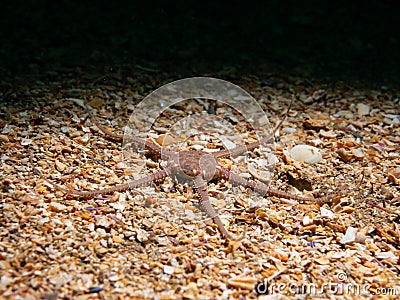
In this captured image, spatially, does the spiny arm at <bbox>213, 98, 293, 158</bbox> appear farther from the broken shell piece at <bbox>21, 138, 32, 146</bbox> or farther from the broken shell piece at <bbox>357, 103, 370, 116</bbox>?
the broken shell piece at <bbox>21, 138, 32, 146</bbox>

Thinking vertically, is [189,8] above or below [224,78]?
above

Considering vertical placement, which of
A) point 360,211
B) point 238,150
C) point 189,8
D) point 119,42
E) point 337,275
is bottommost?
point 337,275

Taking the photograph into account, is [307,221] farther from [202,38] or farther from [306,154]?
[202,38]

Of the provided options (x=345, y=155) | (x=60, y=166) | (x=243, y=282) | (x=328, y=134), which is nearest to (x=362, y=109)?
(x=328, y=134)

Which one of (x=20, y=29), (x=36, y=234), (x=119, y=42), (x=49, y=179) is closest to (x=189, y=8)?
(x=119, y=42)

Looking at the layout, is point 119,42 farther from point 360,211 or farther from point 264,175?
point 360,211

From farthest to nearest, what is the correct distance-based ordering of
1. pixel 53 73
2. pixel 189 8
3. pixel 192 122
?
pixel 189 8 < pixel 53 73 < pixel 192 122

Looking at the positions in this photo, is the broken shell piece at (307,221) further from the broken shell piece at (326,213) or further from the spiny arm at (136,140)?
the spiny arm at (136,140)

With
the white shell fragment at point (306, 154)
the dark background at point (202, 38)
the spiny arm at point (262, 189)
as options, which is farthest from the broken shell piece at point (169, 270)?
the dark background at point (202, 38)
